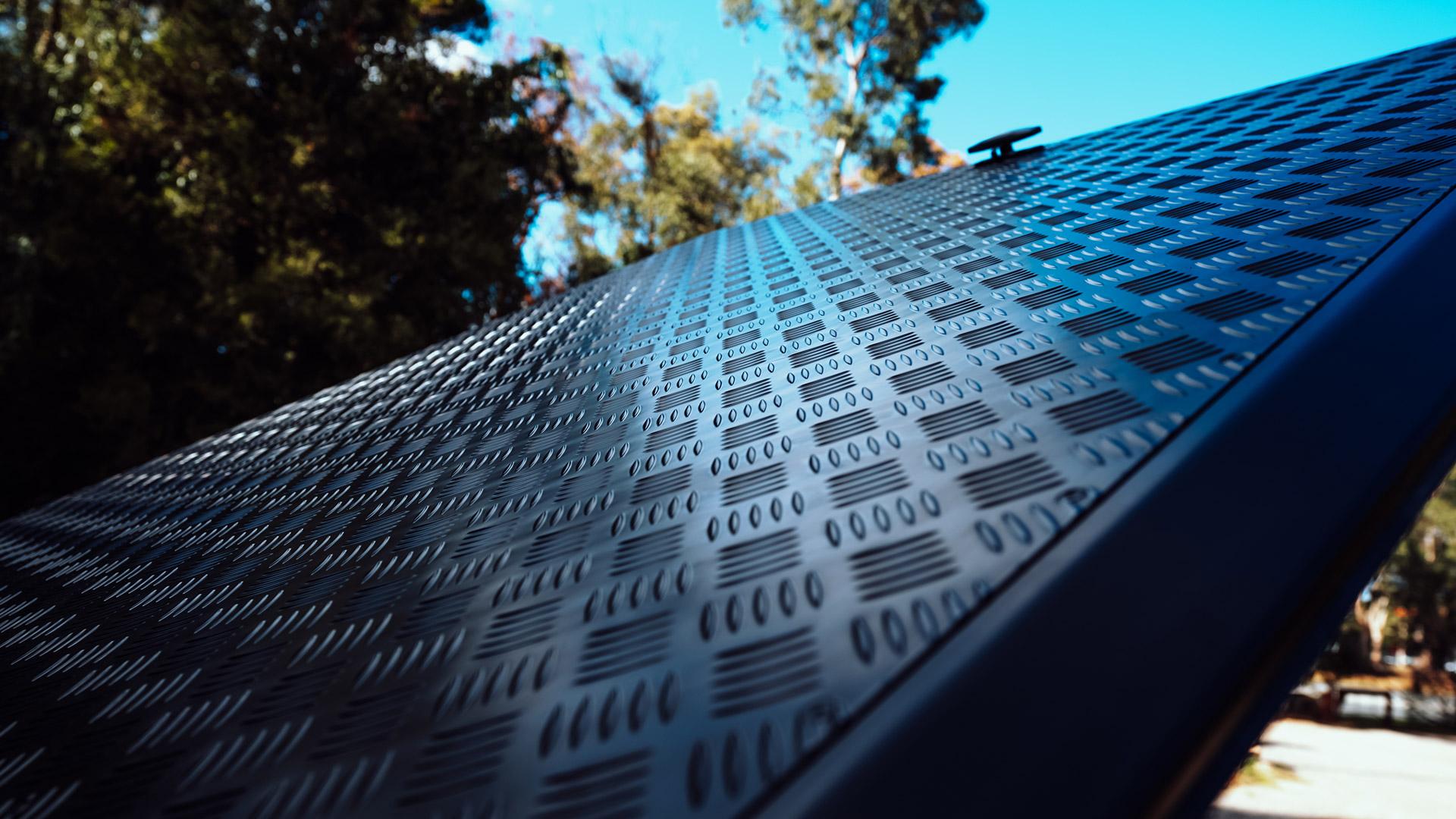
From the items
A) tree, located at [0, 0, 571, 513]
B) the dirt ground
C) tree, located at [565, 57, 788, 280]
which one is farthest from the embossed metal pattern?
tree, located at [565, 57, 788, 280]

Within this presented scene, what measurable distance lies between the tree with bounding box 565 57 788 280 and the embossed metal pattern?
18950mm

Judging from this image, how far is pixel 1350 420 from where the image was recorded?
0.71m

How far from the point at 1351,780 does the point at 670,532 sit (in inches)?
474

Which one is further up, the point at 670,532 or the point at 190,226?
the point at 190,226

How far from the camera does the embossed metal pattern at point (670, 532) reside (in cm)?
57

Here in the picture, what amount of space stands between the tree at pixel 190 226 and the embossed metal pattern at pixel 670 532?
8322 mm

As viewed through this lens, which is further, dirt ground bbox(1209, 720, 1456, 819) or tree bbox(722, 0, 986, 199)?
tree bbox(722, 0, 986, 199)

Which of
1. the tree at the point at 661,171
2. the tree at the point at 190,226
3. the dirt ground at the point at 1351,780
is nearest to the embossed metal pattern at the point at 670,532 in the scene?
the dirt ground at the point at 1351,780

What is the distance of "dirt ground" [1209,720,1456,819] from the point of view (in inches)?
296

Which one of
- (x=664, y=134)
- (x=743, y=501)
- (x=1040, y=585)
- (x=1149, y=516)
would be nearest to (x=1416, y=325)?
(x=1149, y=516)

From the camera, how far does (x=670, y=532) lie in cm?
86

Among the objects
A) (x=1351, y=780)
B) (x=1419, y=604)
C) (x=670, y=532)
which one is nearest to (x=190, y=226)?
(x=670, y=532)

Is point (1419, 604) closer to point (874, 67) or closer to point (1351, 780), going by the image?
point (1351, 780)

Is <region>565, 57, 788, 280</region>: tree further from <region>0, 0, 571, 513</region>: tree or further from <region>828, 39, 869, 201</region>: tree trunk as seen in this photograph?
<region>0, 0, 571, 513</region>: tree
